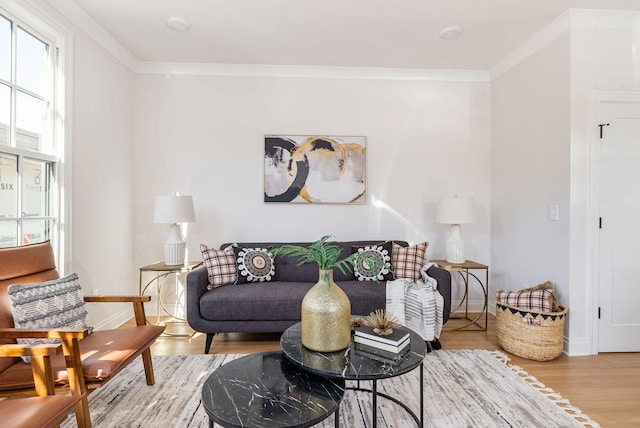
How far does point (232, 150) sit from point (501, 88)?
3.01m

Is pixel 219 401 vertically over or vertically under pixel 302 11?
under

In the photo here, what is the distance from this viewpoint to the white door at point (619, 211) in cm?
265

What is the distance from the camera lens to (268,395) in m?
1.37

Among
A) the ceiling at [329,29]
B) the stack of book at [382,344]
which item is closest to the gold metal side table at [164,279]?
the stack of book at [382,344]

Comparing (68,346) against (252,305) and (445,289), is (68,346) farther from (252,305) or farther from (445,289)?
(445,289)

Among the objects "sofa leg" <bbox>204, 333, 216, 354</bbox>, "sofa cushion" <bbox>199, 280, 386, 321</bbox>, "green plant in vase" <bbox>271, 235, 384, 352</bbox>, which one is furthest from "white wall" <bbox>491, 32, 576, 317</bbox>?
"sofa leg" <bbox>204, 333, 216, 354</bbox>

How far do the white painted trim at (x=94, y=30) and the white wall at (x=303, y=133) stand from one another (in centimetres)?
27

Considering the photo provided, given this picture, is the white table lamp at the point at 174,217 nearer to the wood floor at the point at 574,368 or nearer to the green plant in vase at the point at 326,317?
the wood floor at the point at 574,368

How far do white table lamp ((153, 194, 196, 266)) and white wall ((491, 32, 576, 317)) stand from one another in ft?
10.6

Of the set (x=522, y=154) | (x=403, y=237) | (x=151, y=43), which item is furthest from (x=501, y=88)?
(x=151, y=43)

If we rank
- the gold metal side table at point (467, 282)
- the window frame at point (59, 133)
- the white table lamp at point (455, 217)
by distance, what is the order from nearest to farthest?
the window frame at point (59, 133) < the gold metal side table at point (467, 282) < the white table lamp at point (455, 217)

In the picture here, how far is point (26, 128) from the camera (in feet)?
7.56

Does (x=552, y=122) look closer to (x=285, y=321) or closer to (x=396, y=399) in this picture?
(x=396, y=399)

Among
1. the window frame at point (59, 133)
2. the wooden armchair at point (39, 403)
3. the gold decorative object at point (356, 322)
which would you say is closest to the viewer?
the wooden armchair at point (39, 403)
